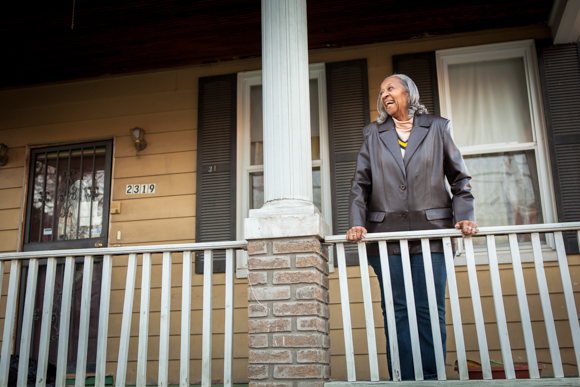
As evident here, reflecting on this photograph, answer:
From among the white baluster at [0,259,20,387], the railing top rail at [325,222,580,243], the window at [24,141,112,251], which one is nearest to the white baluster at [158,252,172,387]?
the white baluster at [0,259,20,387]

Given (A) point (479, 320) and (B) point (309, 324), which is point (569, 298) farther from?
(B) point (309, 324)

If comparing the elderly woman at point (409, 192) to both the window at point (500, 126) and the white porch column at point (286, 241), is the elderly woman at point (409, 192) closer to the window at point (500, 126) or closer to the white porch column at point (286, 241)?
the white porch column at point (286, 241)

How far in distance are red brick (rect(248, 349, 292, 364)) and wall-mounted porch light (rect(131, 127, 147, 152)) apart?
2655 millimetres

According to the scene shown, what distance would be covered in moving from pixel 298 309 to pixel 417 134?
43.4 inches

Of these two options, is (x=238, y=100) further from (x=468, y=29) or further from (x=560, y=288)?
(x=560, y=288)

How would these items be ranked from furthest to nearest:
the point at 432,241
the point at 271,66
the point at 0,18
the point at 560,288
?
the point at 0,18 → the point at 560,288 → the point at 271,66 → the point at 432,241

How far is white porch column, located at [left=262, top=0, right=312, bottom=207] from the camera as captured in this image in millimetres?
2941

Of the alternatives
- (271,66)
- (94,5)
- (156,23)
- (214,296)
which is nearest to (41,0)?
(94,5)

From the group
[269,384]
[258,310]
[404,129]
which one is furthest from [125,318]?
[404,129]

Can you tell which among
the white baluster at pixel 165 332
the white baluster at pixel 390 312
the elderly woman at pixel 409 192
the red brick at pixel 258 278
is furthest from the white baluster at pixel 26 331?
the white baluster at pixel 390 312

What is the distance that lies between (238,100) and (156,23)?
92cm

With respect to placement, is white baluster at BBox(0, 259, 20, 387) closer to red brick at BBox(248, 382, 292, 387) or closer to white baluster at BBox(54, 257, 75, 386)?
white baluster at BBox(54, 257, 75, 386)

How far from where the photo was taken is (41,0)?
3953mm

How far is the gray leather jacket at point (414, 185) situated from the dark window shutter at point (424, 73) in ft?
5.07
